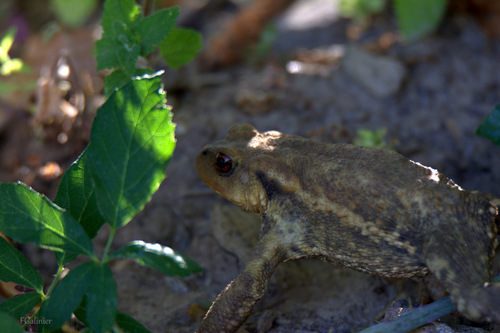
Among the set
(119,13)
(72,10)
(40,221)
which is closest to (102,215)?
(40,221)

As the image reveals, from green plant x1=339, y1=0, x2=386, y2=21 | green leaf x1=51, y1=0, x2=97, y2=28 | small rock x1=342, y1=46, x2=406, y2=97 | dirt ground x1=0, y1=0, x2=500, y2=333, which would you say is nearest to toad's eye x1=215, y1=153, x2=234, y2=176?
dirt ground x1=0, y1=0, x2=500, y2=333

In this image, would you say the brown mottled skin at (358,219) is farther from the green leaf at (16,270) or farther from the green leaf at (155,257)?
the green leaf at (16,270)

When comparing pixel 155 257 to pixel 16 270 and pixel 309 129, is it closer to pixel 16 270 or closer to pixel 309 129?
pixel 16 270

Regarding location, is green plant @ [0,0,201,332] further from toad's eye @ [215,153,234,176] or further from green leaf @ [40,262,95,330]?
toad's eye @ [215,153,234,176]

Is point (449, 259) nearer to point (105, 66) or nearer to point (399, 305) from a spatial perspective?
point (399, 305)

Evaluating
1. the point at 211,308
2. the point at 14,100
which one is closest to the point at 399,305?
the point at 211,308

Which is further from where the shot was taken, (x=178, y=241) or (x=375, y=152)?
(x=178, y=241)
